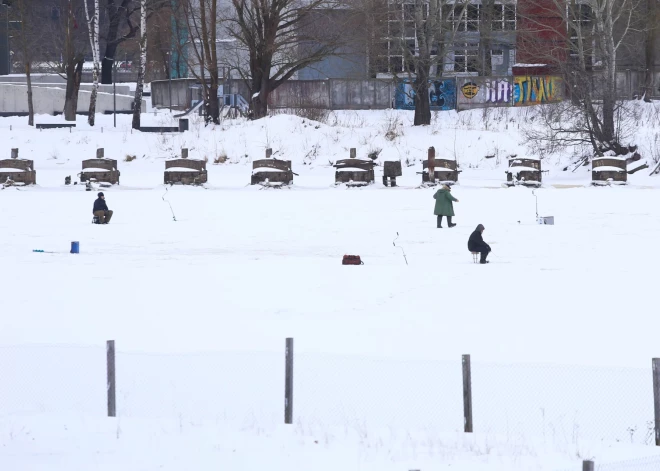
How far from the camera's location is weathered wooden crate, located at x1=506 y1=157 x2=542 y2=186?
37125mm

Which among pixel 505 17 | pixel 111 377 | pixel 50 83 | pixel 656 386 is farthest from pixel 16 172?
pixel 656 386

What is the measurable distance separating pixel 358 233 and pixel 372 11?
26.1 metres

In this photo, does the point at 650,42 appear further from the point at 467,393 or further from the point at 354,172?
the point at 467,393

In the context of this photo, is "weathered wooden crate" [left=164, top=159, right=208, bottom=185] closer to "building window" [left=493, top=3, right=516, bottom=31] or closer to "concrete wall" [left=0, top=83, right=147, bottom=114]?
"building window" [left=493, top=3, right=516, bottom=31]

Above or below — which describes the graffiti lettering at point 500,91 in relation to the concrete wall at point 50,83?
below

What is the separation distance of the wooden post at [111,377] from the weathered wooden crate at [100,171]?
2735 cm

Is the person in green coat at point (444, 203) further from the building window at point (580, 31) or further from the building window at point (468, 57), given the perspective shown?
the building window at point (468, 57)

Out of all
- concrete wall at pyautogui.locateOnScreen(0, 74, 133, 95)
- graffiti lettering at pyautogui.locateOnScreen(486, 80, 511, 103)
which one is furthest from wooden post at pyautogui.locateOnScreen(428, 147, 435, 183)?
concrete wall at pyautogui.locateOnScreen(0, 74, 133, 95)

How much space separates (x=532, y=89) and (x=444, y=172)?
1707 cm

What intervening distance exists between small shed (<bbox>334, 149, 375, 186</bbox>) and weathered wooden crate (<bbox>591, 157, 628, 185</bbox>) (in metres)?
7.73

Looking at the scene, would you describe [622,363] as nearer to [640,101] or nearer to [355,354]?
[355,354]

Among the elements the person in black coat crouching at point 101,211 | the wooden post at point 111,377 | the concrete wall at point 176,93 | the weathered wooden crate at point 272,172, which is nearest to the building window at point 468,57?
the concrete wall at point 176,93

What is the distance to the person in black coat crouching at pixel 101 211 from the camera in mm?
26719

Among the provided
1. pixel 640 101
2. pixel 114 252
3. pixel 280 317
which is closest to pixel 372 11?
pixel 640 101
